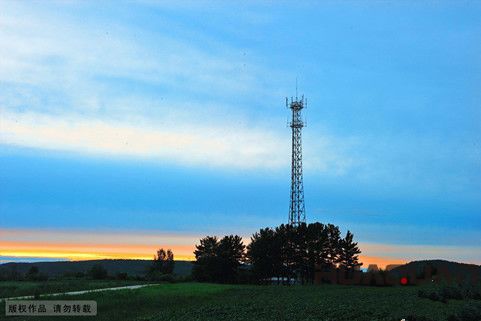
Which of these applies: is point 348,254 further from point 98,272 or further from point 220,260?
point 98,272

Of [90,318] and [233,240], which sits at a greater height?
[233,240]

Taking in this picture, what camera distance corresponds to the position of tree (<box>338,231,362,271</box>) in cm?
8912

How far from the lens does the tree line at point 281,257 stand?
284ft

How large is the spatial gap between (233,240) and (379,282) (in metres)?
24.8

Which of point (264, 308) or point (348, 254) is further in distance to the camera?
point (348, 254)

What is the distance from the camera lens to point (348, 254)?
89.6 m

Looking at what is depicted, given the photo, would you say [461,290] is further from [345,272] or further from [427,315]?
[345,272]

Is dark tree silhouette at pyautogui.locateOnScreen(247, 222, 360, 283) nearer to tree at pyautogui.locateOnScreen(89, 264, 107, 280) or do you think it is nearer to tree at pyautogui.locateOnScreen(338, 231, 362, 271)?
tree at pyautogui.locateOnScreen(338, 231, 362, 271)

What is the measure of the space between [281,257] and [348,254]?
1107 centimetres

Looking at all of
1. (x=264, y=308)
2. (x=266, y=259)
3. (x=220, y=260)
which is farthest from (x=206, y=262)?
(x=264, y=308)

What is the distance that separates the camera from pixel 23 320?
32.7m

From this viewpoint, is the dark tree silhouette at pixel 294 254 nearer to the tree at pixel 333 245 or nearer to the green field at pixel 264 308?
the tree at pixel 333 245

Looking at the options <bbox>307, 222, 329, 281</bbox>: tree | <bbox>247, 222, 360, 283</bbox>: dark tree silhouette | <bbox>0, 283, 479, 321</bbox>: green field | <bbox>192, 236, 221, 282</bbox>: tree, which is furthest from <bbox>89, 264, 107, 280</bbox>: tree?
<bbox>0, 283, 479, 321</bbox>: green field

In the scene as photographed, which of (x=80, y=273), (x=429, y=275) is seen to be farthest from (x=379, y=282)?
(x=80, y=273)
